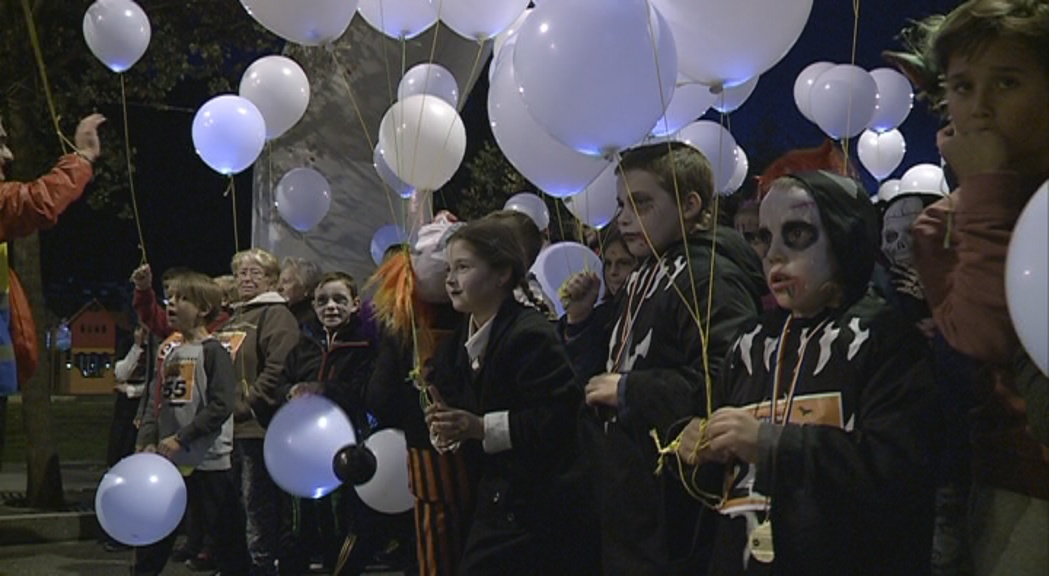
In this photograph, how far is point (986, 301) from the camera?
194 cm

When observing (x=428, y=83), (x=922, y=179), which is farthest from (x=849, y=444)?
(x=922, y=179)

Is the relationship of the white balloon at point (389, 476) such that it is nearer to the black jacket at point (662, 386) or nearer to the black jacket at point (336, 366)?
the black jacket at point (336, 366)

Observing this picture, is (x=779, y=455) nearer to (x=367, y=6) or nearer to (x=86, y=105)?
(x=367, y=6)

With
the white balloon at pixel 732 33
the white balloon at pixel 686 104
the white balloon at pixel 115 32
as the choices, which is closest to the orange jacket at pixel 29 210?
the white balloon at pixel 115 32

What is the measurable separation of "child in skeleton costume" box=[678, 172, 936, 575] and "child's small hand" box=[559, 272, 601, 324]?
184 centimetres

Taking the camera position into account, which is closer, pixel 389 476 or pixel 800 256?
pixel 800 256

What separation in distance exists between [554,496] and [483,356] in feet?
1.75

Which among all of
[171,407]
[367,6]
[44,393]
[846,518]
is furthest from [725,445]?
[44,393]

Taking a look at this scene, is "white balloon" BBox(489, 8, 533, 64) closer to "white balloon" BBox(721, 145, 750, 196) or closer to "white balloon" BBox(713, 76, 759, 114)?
"white balloon" BBox(713, 76, 759, 114)

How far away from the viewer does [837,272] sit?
2418 mm

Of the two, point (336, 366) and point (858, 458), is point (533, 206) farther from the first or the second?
point (858, 458)

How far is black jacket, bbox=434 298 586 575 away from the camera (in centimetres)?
355

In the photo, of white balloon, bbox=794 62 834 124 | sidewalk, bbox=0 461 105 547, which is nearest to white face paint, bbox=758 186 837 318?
white balloon, bbox=794 62 834 124

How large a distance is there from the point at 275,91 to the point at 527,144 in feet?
10.6
